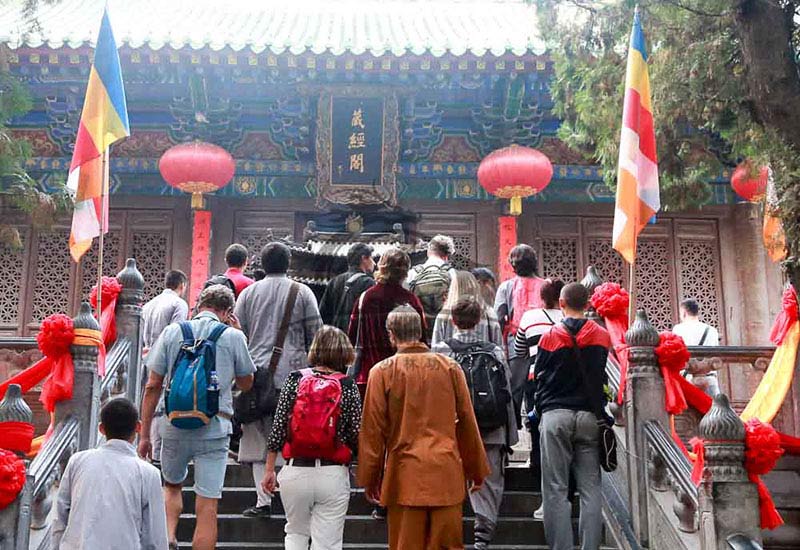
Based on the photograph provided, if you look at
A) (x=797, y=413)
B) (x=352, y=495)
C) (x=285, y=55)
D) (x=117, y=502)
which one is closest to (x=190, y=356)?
(x=117, y=502)

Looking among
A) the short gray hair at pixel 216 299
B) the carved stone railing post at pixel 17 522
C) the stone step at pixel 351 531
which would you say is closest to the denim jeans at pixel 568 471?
the stone step at pixel 351 531

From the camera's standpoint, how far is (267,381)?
5215mm

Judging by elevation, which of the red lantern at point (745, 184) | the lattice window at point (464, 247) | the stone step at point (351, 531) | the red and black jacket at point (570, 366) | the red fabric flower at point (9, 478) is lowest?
the stone step at point (351, 531)

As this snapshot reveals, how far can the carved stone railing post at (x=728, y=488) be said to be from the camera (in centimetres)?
429

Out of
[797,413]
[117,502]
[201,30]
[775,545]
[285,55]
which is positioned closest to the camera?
[117,502]

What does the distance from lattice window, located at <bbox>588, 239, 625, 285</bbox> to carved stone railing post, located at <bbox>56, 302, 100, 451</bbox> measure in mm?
6734

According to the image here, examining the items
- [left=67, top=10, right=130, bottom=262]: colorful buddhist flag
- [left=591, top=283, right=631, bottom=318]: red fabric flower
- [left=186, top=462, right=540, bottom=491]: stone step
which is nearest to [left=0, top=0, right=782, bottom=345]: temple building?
[left=67, top=10, right=130, bottom=262]: colorful buddhist flag

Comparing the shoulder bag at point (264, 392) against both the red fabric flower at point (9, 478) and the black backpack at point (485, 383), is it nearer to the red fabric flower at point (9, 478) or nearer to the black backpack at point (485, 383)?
the black backpack at point (485, 383)

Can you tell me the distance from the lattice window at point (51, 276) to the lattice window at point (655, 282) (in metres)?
6.45

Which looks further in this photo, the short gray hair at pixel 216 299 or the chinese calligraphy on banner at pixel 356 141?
the chinese calligraphy on banner at pixel 356 141

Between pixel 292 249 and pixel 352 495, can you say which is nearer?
pixel 352 495

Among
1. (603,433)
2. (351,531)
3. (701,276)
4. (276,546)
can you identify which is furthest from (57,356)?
(701,276)

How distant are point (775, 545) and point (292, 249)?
4.65 m

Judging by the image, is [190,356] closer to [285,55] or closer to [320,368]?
[320,368]
